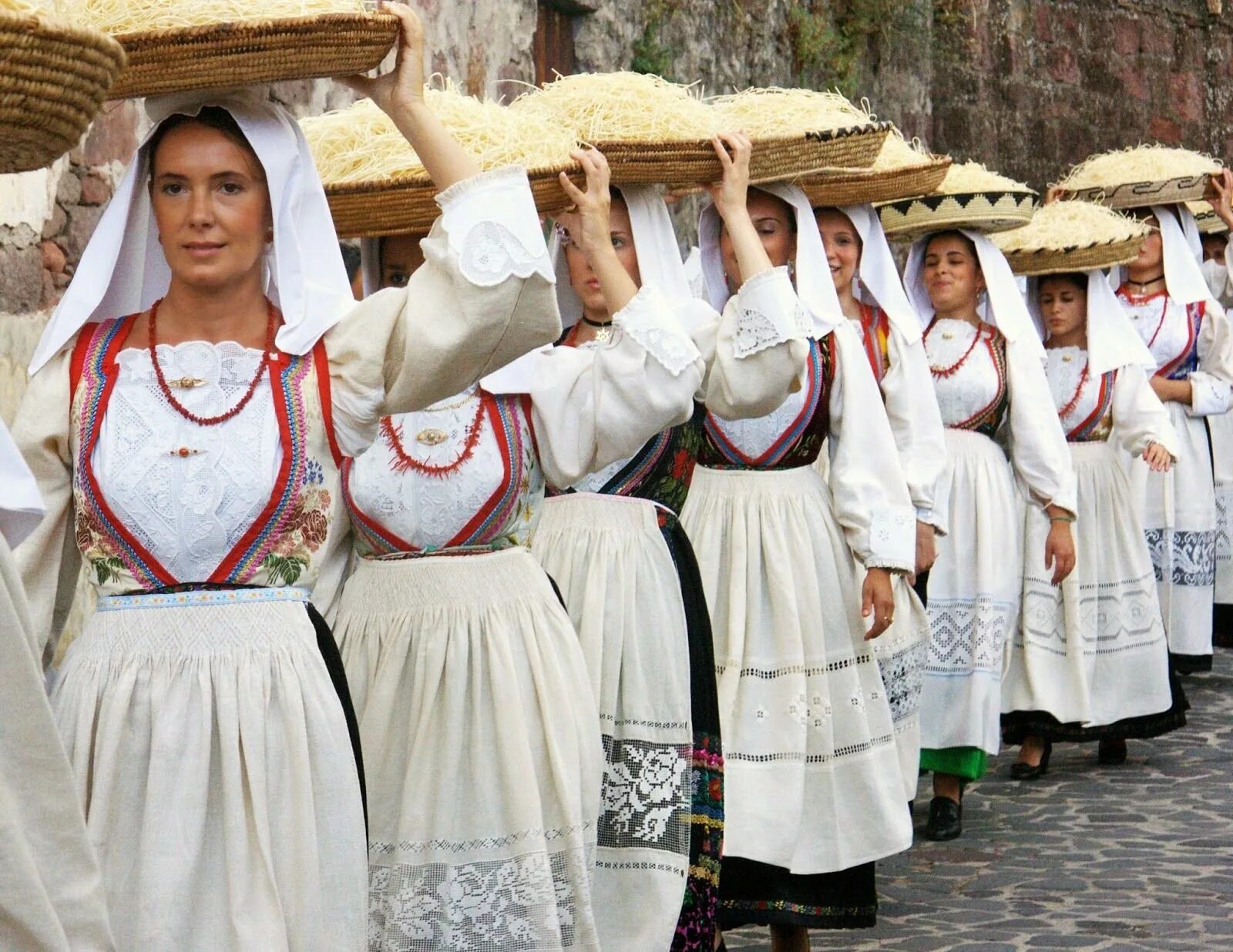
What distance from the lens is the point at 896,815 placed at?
5621mm

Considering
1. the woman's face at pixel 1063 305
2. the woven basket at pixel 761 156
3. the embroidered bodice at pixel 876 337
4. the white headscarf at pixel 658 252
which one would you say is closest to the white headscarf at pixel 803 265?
the woven basket at pixel 761 156

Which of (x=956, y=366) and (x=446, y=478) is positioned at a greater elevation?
(x=956, y=366)

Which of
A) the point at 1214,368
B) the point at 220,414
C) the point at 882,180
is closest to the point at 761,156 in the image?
the point at 882,180

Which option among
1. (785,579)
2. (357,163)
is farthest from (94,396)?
(785,579)

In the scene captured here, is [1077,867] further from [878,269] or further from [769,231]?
[769,231]

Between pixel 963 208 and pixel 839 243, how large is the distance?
4.90ft

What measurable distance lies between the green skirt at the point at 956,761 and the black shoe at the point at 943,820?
0.16 metres

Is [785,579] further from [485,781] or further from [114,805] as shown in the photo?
[114,805]

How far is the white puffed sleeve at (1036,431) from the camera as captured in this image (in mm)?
7551

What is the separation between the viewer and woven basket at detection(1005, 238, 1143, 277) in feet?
27.9

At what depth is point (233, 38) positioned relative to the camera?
3256mm

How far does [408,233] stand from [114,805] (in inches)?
61.9

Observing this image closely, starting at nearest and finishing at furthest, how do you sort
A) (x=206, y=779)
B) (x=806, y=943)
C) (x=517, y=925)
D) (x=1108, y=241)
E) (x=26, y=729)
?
(x=26, y=729) → (x=206, y=779) → (x=517, y=925) → (x=806, y=943) → (x=1108, y=241)

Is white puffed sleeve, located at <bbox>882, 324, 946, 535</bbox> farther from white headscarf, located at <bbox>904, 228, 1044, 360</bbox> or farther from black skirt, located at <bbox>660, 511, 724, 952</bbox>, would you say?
black skirt, located at <bbox>660, 511, 724, 952</bbox>
